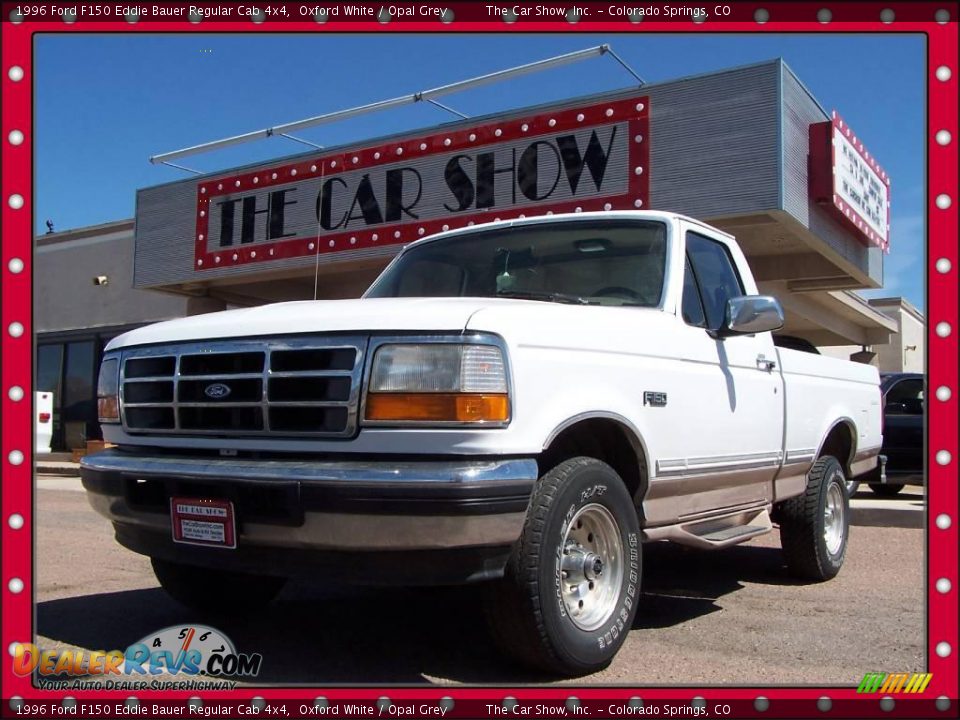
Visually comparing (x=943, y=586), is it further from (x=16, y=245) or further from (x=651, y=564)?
(x=651, y=564)

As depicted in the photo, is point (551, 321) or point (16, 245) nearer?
point (16, 245)

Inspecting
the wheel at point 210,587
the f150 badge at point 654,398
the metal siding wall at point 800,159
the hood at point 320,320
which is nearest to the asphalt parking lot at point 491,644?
the wheel at point 210,587

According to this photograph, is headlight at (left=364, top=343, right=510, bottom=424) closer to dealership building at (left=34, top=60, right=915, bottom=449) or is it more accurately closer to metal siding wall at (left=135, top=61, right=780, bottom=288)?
dealership building at (left=34, top=60, right=915, bottom=449)

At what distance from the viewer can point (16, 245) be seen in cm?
238

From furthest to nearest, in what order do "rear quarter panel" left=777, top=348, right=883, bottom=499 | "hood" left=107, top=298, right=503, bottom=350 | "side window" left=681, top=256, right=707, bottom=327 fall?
"rear quarter panel" left=777, top=348, right=883, bottom=499
"side window" left=681, top=256, right=707, bottom=327
"hood" left=107, top=298, right=503, bottom=350

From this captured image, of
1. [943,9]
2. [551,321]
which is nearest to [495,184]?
[551,321]

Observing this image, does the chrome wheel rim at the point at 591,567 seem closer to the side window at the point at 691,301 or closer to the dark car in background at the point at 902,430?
the side window at the point at 691,301

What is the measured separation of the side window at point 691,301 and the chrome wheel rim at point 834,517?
1987 millimetres

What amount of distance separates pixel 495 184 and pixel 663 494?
28.8 feet

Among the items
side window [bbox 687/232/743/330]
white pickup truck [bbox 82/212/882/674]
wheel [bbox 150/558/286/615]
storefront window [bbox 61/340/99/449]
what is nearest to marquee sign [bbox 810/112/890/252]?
side window [bbox 687/232/743/330]

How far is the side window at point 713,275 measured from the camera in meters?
4.52

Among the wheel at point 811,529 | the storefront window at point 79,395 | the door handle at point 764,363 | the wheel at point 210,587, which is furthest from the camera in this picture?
the storefront window at point 79,395

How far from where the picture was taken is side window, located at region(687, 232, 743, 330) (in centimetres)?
452

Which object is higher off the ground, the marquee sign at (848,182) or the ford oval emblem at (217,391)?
the marquee sign at (848,182)
